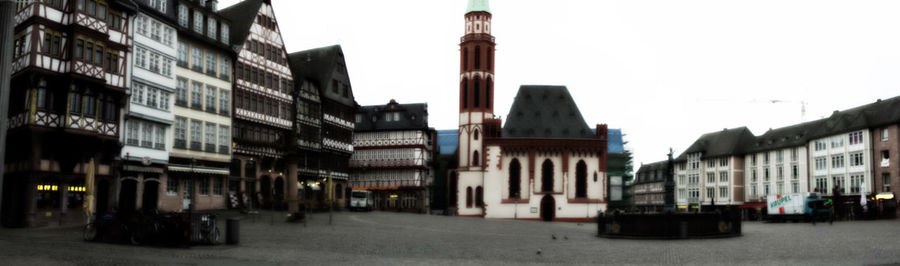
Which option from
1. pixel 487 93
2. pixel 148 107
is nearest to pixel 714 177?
pixel 487 93

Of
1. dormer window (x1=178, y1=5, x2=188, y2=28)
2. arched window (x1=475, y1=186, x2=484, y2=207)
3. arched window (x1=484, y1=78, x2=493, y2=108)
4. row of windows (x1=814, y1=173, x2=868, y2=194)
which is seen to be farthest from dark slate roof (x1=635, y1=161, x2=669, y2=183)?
dormer window (x1=178, y1=5, x2=188, y2=28)

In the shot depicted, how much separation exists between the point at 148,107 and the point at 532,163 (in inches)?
1529

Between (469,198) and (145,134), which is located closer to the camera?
(145,134)

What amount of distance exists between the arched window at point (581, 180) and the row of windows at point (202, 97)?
115 ft

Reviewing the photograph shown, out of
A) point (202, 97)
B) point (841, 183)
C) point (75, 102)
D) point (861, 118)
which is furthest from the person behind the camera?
point (841, 183)

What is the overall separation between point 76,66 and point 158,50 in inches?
345

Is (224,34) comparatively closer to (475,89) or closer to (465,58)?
(475,89)

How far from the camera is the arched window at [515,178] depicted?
74500 millimetres

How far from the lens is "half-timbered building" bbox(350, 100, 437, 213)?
3629 inches

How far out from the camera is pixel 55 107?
36719 mm

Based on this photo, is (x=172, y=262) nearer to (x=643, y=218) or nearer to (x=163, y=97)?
(x=643, y=218)

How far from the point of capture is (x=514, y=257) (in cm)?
2273

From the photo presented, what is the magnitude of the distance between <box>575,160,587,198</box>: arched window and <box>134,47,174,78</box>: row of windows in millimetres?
40714

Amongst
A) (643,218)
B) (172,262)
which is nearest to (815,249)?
(643,218)
